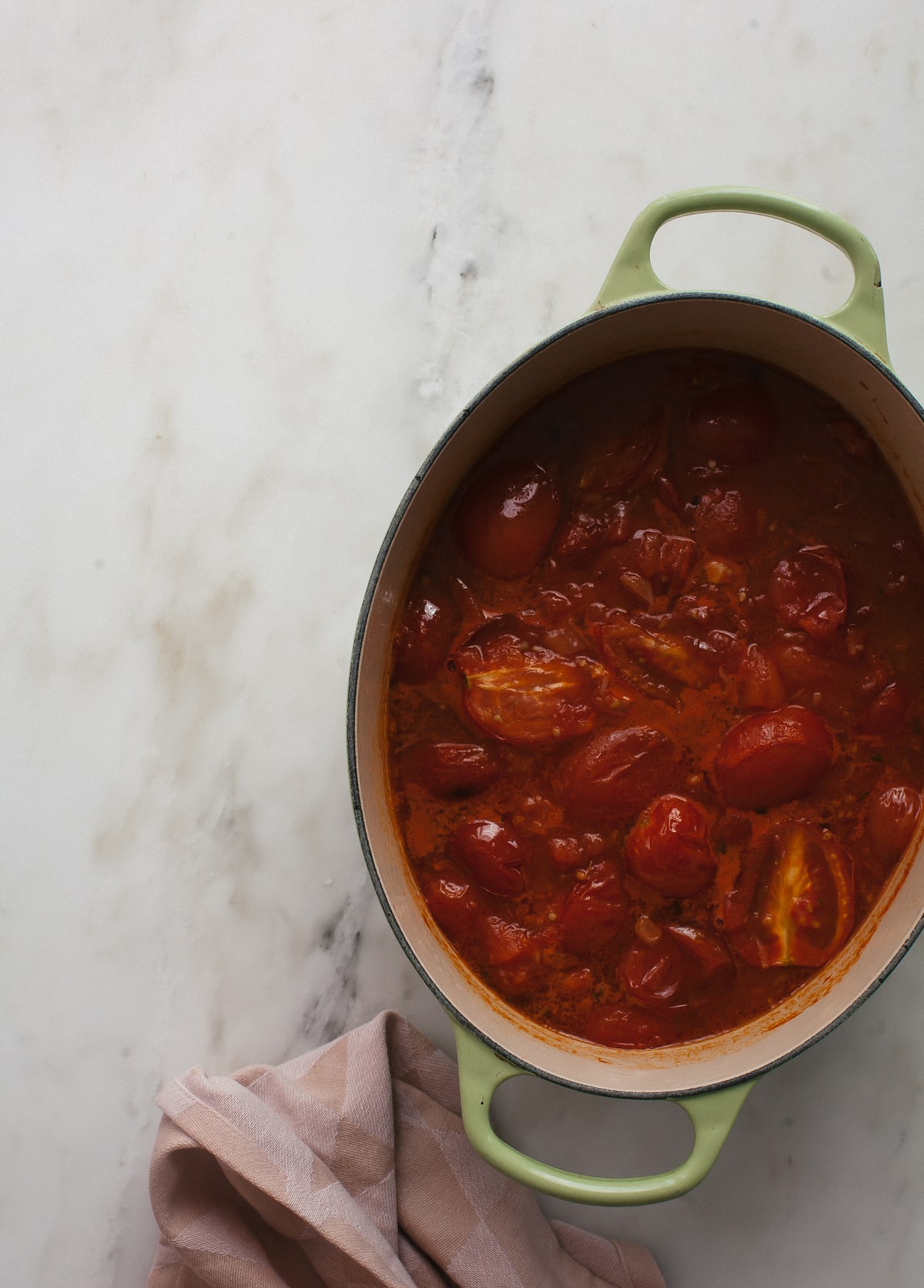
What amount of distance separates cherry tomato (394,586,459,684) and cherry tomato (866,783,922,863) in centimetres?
68

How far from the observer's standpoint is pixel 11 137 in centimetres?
176

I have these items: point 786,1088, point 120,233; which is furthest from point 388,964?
point 120,233

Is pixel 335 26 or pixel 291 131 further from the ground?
pixel 335 26

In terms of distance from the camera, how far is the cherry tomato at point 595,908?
150 centimetres

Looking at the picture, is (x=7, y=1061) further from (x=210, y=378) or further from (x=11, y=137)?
(x=11, y=137)

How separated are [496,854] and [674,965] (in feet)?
1.03

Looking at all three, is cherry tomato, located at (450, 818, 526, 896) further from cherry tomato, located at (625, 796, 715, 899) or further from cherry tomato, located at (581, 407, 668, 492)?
cherry tomato, located at (581, 407, 668, 492)

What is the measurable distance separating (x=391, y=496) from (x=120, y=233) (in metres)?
0.66

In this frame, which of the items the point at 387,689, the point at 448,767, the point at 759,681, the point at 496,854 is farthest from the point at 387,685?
the point at 759,681

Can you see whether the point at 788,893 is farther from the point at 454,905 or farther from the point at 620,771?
the point at 454,905

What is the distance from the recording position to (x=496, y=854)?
1.52 m

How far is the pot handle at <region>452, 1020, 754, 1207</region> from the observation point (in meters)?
1.34

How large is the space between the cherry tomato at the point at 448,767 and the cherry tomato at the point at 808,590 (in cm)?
49

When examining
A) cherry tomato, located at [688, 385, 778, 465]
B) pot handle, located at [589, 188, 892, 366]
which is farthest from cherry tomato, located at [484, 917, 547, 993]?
pot handle, located at [589, 188, 892, 366]
